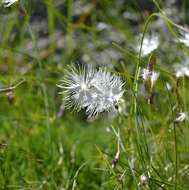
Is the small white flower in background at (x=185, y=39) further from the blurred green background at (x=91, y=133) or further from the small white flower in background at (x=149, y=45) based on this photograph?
the small white flower in background at (x=149, y=45)

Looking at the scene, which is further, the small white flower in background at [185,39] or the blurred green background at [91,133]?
the small white flower in background at [185,39]

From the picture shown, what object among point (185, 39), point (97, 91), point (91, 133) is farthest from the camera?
point (91, 133)

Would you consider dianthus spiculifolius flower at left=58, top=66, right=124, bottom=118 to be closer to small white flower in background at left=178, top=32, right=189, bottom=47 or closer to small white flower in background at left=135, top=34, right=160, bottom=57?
small white flower in background at left=178, top=32, right=189, bottom=47

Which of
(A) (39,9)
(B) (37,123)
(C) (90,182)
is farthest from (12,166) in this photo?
(A) (39,9)

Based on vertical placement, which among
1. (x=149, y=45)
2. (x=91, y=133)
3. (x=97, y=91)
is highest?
(x=149, y=45)

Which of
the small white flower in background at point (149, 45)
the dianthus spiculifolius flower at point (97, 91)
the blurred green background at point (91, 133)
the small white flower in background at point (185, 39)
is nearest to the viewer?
the dianthus spiculifolius flower at point (97, 91)

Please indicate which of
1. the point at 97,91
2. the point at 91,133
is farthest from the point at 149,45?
the point at 91,133

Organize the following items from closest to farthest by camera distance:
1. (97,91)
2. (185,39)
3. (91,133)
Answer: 1. (97,91)
2. (185,39)
3. (91,133)

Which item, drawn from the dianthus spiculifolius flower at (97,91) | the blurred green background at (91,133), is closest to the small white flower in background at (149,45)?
the blurred green background at (91,133)

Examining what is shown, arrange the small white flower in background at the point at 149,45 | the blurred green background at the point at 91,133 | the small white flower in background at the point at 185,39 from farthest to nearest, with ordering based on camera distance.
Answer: the small white flower in background at the point at 149,45 → the small white flower in background at the point at 185,39 → the blurred green background at the point at 91,133

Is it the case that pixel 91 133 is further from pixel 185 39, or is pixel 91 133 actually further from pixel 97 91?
pixel 97 91

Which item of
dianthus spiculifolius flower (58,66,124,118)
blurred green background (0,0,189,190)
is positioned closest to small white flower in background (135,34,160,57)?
blurred green background (0,0,189,190)
